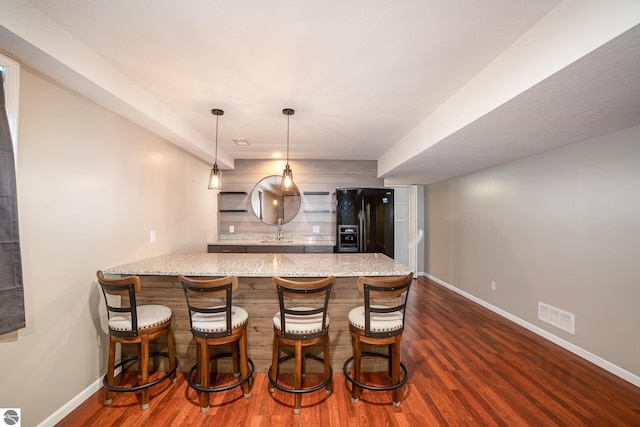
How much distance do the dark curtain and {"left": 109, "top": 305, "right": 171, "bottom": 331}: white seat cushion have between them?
0.51 metres

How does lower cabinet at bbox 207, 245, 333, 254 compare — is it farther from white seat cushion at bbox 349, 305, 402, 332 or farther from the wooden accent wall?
white seat cushion at bbox 349, 305, 402, 332

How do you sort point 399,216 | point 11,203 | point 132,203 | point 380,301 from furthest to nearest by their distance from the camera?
1. point 399,216
2. point 132,203
3. point 380,301
4. point 11,203

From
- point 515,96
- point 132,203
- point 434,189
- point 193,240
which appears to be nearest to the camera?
point 515,96

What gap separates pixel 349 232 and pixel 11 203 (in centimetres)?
370

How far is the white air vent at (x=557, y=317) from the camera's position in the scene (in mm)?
2777

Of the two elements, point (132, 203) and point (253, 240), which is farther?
point (253, 240)

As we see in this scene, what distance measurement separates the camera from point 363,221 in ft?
14.4

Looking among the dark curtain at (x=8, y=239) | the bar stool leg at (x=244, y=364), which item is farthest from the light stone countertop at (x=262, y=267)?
the dark curtain at (x=8, y=239)

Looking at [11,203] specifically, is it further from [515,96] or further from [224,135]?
[515,96]

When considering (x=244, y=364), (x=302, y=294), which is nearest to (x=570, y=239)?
(x=302, y=294)

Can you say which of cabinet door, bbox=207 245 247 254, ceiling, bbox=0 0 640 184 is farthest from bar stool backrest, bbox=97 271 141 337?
cabinet door, bbox=207 245 247 254

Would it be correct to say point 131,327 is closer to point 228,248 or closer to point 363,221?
point 228,248

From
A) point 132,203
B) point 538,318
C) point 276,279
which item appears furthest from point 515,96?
point 132,203

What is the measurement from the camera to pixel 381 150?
13.6 ft
